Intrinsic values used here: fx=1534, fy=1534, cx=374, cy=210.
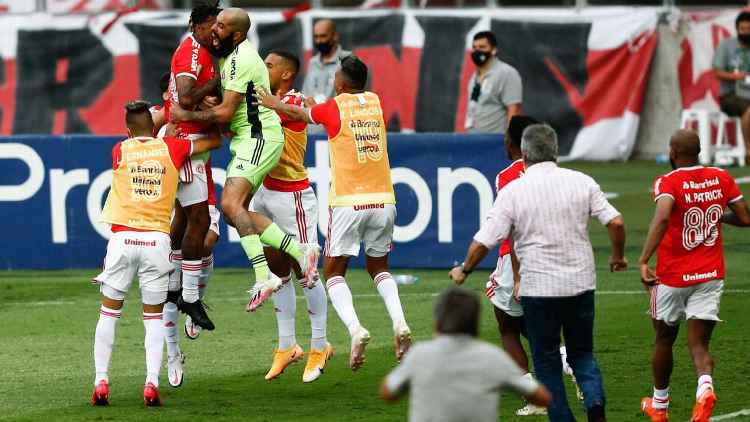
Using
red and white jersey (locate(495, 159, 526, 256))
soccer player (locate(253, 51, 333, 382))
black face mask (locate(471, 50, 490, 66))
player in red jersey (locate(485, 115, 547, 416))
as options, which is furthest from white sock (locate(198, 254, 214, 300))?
black face mask (locate(471, 50, 490, 66))

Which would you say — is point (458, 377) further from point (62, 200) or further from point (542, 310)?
point (62, 200)

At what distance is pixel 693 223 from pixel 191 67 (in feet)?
12.9

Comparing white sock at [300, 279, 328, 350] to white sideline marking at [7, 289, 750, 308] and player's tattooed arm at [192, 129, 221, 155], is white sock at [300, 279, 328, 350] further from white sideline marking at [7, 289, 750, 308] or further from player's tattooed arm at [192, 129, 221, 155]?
white sideline marking at [7, 289, 750, 308]

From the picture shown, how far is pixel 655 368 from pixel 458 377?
11.0 feet

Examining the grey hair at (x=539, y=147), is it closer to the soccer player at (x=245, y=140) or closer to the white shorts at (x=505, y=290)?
the white shorts at (x=505, y=290)

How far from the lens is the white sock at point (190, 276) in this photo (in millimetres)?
11375

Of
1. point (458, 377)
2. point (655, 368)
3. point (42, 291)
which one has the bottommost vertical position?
point (42, 291)

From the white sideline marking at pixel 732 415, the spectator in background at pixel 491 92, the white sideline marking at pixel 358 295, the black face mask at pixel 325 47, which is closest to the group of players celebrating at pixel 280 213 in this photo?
the white sideline marking at pixel 732 415

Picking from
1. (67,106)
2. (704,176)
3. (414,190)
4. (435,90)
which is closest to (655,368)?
(704,176)

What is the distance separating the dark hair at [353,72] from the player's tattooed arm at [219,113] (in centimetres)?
81

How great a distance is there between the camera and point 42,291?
50.9 feet

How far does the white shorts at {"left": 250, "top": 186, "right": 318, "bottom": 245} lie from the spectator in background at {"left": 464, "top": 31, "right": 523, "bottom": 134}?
5.36 m

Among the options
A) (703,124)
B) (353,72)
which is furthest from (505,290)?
(703,124)

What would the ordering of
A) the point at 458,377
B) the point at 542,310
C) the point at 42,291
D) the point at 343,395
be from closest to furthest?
the point at 458,377 → the point at 542,310 → the point at 343,395 → the point at 42,291
